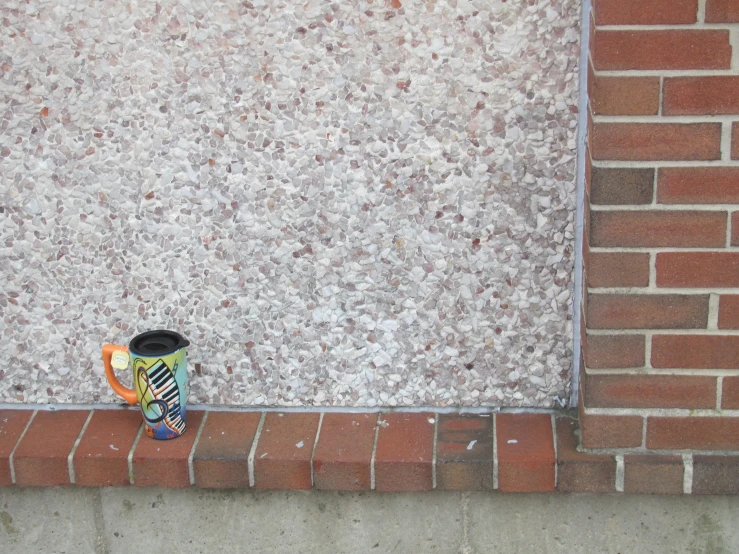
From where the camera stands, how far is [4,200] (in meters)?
2.24

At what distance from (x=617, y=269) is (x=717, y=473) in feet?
1.69

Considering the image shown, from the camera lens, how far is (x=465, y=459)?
212 centimetres

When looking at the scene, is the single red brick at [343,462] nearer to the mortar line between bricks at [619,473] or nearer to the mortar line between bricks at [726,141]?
the mortar line between bricks at [619,473]

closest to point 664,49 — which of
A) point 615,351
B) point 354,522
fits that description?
point 615,351

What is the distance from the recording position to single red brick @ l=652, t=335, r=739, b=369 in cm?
198

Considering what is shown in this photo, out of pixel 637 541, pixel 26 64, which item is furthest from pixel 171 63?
pixel 637 541

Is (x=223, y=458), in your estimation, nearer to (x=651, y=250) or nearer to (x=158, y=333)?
(x=158, y=333)

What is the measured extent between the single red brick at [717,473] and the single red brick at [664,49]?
2.77 feet

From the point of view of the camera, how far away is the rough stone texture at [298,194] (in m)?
2.08

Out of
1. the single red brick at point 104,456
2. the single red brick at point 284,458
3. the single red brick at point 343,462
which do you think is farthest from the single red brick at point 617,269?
the single red brick at point 104,456

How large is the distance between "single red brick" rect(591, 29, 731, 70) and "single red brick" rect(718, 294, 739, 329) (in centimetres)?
48

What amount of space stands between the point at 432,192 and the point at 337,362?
48 cm

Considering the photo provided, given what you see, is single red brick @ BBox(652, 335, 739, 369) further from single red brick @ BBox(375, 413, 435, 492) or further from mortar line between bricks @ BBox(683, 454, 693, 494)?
single red brick @ BBox(375, 413, 435, 492)

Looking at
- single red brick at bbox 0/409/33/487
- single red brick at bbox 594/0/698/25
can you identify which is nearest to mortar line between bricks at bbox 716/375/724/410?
single red brick at bbox 594/0/698/25
